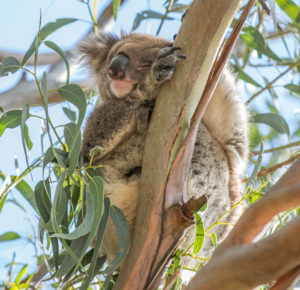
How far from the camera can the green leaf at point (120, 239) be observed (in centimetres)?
133

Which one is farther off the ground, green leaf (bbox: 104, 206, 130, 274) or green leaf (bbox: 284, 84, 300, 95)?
green leaf (bbox: 284, 84, 300, 95)

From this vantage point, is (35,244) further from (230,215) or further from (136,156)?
(230,215)

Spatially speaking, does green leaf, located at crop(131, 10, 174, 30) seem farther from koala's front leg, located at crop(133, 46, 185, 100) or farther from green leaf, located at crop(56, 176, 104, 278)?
green leaf, located at crop(56, 176, 104, 278)

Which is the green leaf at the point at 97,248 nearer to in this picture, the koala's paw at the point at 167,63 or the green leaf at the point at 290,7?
the koala's paw at the point at 167,63

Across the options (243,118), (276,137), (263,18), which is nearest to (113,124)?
(243,118)

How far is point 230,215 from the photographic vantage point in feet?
6.57

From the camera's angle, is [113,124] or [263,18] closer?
[113,124]

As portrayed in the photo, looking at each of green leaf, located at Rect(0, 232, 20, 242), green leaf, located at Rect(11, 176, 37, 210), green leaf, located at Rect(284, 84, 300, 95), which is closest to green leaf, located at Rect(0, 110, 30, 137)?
green leaf, located at Rect(11, 176, 37, 210)

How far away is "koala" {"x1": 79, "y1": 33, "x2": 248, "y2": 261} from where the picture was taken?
5.47ft

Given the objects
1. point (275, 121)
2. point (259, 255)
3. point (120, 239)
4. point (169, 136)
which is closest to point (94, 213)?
point (120, 239)

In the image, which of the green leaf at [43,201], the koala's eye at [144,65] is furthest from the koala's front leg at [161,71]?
the green leaf at [43,201]

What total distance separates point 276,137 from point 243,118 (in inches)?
42.4

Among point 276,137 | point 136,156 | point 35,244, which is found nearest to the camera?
point 136,156

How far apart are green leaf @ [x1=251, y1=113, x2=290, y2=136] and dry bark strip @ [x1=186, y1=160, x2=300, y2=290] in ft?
3.96
